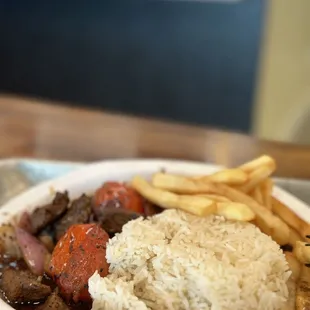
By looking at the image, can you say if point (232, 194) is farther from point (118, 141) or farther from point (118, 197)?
point (118, 141)

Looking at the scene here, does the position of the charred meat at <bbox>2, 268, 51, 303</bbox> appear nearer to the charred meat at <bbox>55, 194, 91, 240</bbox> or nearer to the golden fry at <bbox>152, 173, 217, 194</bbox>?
the charred meat at <bbox>55, 194, 91, 240</bbox>

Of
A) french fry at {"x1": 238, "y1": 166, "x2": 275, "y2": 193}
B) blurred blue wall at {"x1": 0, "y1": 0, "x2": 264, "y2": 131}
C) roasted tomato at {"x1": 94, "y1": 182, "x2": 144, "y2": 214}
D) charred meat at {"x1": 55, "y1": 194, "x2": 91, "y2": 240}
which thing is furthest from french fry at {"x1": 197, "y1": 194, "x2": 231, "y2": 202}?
blurred blue wall at {"x1": 0, "y1": 0, "x2": 264, "y2": 131}

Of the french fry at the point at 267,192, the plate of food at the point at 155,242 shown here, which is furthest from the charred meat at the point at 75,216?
the french fry at the point at 267,192

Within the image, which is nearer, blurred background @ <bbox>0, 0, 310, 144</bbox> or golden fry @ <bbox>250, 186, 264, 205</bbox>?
golden fry @ <bbox>250, 186, 264, 205</bbox>

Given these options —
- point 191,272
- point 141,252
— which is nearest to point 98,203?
point 141,252

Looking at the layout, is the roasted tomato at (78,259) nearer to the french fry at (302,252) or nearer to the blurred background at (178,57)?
the french fry at (302,252)

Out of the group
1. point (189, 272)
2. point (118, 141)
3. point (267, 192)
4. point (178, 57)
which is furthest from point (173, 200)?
point (178, 57)
